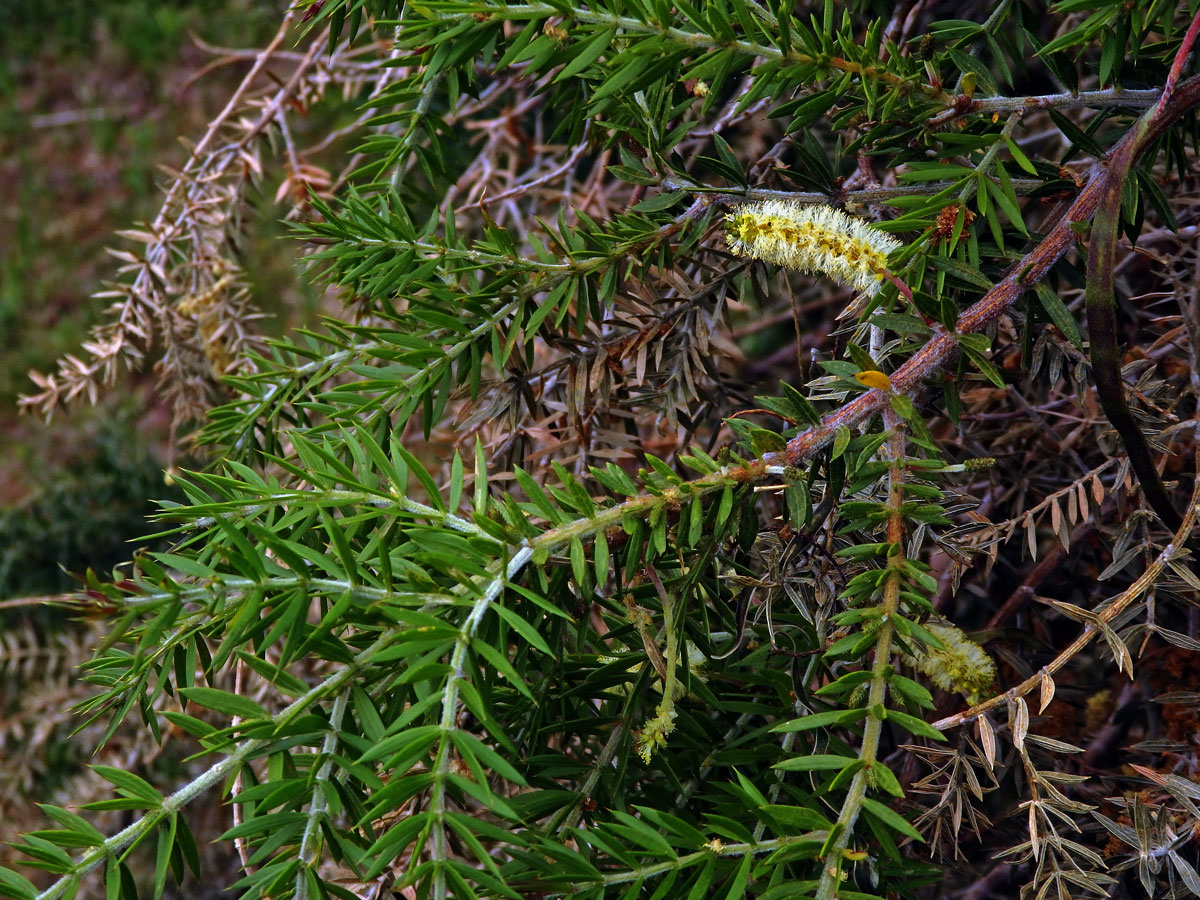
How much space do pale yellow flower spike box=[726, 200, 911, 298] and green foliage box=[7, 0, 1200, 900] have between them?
0.09 feet

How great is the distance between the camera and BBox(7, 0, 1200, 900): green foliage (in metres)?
0.75

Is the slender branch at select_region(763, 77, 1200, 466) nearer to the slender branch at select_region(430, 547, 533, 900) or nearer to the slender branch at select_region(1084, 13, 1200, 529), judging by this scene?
the slender branch at select_region(1084, 13, 1200, 529)

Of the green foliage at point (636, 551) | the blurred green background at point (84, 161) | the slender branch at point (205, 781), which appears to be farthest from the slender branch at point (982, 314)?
Result: the blurred green background at point (84, 161)

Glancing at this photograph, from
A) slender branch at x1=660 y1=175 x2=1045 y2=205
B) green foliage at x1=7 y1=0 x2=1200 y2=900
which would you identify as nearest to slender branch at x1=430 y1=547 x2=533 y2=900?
green foliage at x1=7 y1=0 x2=1200 y2=900

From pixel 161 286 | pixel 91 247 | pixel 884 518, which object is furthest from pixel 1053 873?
pixel 91 247

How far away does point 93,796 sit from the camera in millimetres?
2137

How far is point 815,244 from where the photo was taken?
0.93 meters

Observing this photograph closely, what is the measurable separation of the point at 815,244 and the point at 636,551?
0.35 metres

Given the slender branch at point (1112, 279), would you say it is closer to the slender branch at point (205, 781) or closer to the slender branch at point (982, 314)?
the slender branch at point (982, 314)

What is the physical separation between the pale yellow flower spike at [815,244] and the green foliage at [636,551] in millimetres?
29

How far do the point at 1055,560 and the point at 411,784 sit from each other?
947 mm

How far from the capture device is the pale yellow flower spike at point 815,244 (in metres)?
0.92

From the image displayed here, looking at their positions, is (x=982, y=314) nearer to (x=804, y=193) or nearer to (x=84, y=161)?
(x=804, y=193)

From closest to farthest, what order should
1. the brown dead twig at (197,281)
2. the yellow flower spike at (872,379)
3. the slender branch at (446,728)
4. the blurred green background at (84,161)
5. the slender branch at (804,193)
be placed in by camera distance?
the slender branch at (446,728)
the yellow flower spike at (872,379)
the slender branch at (804,193)
the brown dead twig at (197,281)
the blurred green background at (84,161)
